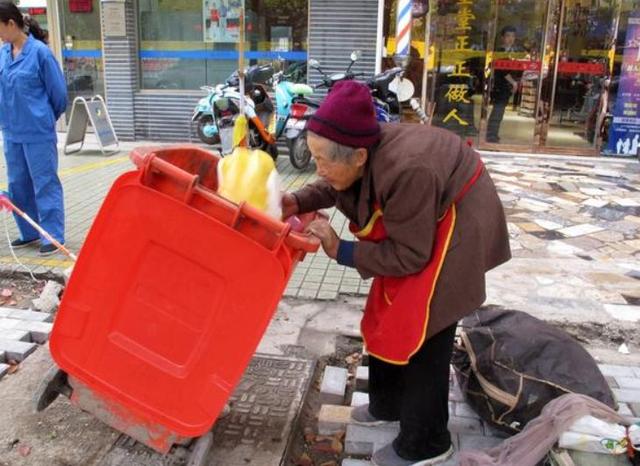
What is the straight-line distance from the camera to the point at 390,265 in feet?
6.55

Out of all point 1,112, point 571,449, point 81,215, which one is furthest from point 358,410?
point 81,215

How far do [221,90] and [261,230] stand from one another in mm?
5414

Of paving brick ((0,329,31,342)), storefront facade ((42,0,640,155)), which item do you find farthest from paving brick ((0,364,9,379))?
storefront facade ((42,0,640,155))

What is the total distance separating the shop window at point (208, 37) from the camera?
848 cm

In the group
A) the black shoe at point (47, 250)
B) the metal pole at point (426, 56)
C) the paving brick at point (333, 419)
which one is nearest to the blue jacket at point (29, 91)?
the black shoe at point (47, 250)

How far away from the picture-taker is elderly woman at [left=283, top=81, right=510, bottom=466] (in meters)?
1.91

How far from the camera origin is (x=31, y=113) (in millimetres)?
4277

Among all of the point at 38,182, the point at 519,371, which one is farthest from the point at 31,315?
the point at 519,371

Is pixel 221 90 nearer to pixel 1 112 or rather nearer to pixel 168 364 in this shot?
pixel 1 112

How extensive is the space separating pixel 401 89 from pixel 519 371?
558 cm

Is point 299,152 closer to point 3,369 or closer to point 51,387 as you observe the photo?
point 3,369

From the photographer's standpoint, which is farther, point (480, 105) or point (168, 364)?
point (480, 105)

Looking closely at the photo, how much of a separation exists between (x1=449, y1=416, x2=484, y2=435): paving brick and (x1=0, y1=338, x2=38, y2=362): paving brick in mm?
2085

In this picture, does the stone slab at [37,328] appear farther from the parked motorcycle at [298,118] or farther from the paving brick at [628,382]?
the parked motorcycle at [298,118]
